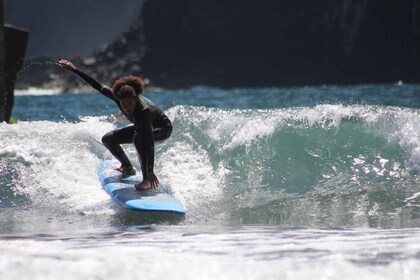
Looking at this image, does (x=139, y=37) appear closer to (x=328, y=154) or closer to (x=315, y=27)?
(x=315, y=27)

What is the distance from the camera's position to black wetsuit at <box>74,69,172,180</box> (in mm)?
7379

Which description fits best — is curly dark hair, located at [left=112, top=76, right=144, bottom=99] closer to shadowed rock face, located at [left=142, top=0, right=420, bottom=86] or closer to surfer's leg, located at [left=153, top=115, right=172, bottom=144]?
surfer's leg, located at [left=153, top=115, right=172, bottom=144]

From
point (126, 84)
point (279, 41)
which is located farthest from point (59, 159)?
point (279, 41)

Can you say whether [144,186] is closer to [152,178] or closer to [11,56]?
[152,178]

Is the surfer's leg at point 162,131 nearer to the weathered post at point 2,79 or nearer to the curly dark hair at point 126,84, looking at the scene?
the curly dark hair at point 126,84

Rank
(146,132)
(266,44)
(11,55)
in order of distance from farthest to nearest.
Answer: (266,44) → (11,55) → (146,132)

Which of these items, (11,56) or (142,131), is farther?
(11,56)

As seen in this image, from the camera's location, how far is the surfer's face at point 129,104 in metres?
7.22

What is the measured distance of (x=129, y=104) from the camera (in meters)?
7.25

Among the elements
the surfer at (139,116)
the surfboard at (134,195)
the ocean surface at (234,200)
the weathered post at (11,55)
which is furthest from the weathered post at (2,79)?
the surfer at (139,116)

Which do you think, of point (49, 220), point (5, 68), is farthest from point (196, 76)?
point (49, 220)

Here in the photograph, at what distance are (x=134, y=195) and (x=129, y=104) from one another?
3.02 ft

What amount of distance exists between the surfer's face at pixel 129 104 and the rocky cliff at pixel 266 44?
91.6 metres

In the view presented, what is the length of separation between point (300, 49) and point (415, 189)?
103 m
